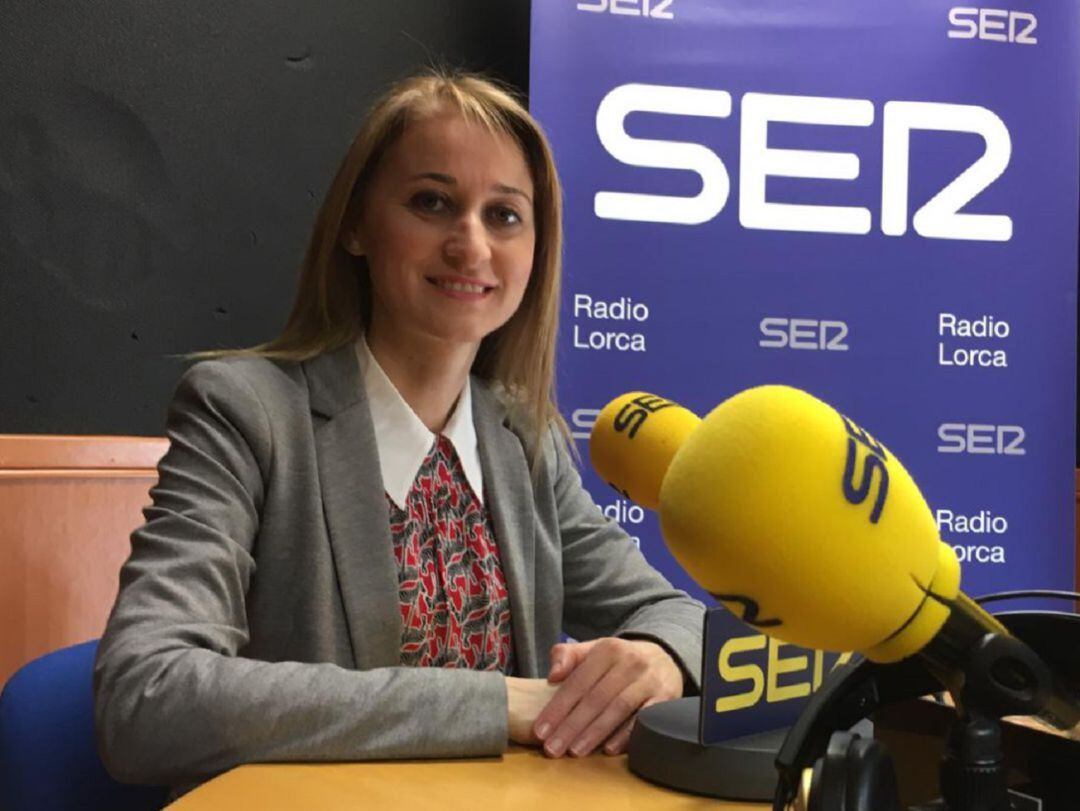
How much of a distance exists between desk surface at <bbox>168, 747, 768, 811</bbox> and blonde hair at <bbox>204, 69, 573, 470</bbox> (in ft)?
2.22

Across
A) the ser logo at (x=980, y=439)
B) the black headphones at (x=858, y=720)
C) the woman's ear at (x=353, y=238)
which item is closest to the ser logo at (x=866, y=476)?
the black headphones at (x=858, y=720)

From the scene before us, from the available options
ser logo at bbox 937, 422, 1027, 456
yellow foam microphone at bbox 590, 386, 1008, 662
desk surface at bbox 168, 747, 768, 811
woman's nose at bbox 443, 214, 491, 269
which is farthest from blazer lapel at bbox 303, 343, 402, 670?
ser logo at bbox 937, 422, 1027, 456

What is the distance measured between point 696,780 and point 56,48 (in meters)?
2.24

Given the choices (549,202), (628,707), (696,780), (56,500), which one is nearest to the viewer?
(696,780)

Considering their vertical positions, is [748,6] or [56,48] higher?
[748,6]

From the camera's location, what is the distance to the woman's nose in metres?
1.58

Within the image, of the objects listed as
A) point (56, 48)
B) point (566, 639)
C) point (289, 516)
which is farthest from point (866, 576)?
point (56, 48)

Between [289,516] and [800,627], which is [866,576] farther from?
[289,516]

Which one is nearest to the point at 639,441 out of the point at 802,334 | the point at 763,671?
the point at 763,671

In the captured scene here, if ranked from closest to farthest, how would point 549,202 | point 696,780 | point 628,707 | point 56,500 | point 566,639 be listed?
1. point 696,780
2. point 628,707
3. point 549,202
4. point 56,500
5. point 566,639

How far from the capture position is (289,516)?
1.43 meters

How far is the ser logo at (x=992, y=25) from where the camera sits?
281 centimetres

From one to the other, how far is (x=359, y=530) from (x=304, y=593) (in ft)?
0.32

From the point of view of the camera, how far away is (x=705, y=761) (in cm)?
94
